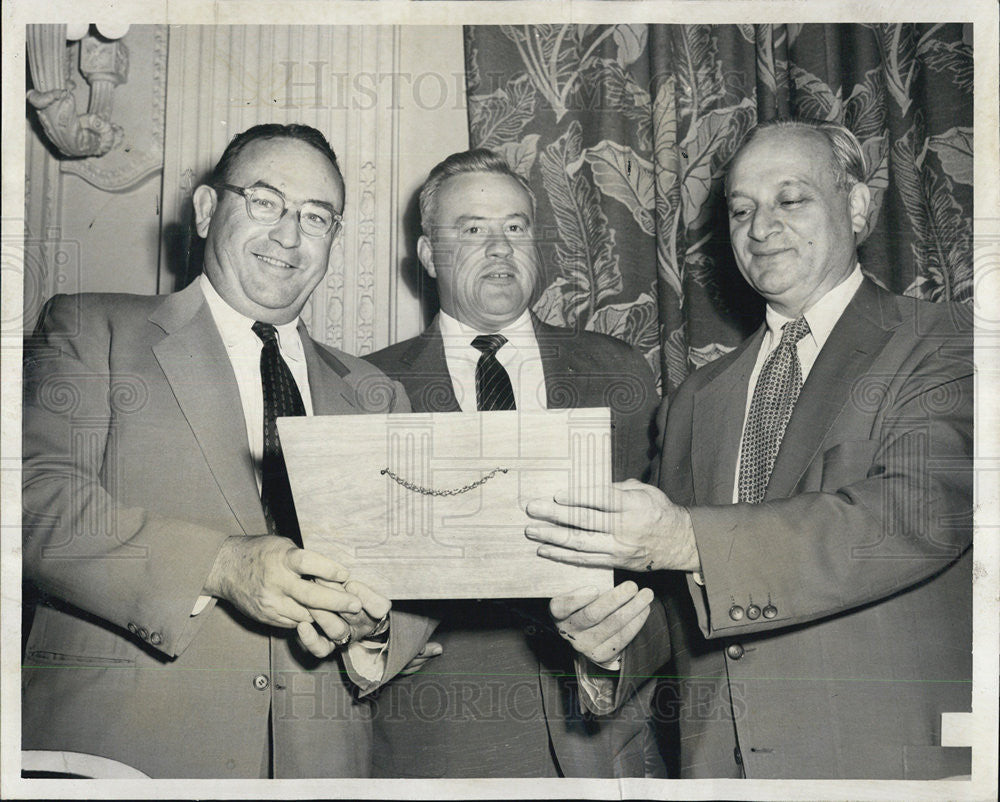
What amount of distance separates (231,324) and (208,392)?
163 millimetres

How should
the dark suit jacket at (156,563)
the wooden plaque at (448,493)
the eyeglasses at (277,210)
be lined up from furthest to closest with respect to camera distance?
the eyeglasses at (277,210) → the dark suit jacket at (156,563) → the wooden plaque at (448,493)

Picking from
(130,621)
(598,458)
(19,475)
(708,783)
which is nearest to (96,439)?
(19,475)

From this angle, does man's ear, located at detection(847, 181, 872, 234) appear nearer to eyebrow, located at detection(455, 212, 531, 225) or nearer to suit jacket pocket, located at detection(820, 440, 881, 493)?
suit jacket pocket, located at detection(820, 440, 881, 493)

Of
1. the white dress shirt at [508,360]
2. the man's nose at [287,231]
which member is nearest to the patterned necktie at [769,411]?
the white dress shirt at [508,360]

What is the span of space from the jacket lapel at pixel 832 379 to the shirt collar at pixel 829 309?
0.01 metres

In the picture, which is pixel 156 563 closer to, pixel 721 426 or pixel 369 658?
pixel 369 658

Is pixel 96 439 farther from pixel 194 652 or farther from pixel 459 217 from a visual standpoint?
pixel 459 217

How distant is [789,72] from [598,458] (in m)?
1.08

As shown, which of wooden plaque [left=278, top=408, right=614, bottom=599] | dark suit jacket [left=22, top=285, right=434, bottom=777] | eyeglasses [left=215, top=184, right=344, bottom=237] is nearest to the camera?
wooden plaque [left=278, top=408, right=614, bottom=599]

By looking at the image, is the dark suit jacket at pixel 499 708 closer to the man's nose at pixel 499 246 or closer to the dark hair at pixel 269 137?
the man's nose at pixel 499 246

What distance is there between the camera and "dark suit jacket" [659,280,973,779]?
89.4 inches

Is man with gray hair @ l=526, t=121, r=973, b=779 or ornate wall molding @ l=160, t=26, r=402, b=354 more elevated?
ornate wall molding @ l=160, t=26, r=402, b=354

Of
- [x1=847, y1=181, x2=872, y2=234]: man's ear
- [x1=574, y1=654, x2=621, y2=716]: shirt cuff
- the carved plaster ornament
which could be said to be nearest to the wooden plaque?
[x1=574, y1=654, x2=621, y2=716]: shirt cuff

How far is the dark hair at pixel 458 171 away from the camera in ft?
8.20
